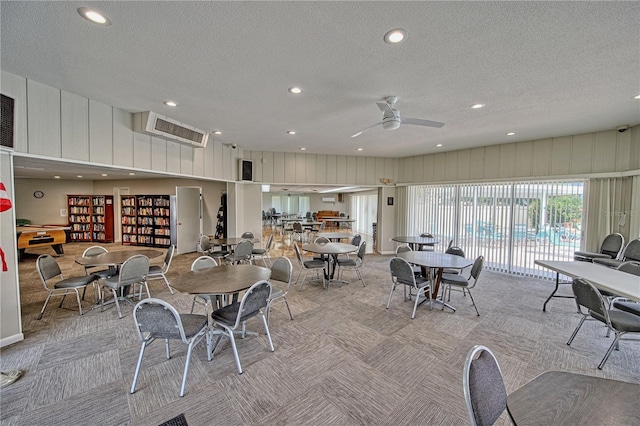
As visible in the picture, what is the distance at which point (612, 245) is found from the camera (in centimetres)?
456

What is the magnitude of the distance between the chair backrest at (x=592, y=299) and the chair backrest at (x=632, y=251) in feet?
8.59

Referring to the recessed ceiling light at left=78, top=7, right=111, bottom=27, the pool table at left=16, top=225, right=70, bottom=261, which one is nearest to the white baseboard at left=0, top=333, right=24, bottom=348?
the recessed ceiling light at left=78, top=7, right=111, bottom=27

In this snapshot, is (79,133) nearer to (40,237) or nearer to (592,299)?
(40,237)

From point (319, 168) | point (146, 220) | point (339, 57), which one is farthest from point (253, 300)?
point (146, 220)

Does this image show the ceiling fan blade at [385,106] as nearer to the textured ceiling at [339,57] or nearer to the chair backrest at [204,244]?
→ the textured ceiling at [339,57]

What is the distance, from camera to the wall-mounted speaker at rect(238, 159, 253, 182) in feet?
22.7

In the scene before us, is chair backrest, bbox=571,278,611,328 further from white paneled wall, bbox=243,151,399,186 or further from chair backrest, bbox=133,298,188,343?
white paneled wall, bbox=243,151,399,186

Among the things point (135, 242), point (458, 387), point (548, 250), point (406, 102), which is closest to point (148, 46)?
point (406, 102)

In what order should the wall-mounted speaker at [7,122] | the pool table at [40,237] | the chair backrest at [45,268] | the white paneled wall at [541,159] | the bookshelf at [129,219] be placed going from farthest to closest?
the bookshelf at [129,219], the pool table at [40,237], the white paneled wall at [541,159], the chair backrest at [45,268], the wall-mounted speaker at [7,122]

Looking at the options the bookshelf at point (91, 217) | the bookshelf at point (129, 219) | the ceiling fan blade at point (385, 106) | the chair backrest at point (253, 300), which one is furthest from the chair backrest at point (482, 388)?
the bookshelf at point (91, 217)

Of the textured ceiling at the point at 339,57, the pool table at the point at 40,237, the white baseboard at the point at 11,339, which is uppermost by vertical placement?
the textured ceiling at the point at 339,57

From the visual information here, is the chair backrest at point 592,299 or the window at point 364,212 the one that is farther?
the window at point 364,212

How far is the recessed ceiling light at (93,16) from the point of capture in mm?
1904

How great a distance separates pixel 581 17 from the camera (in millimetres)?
1909
